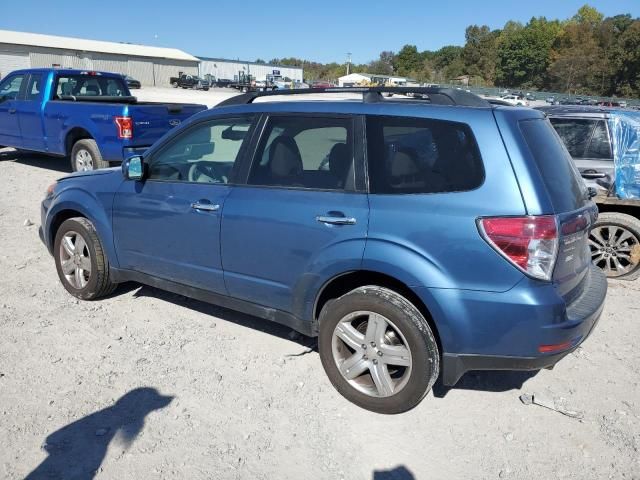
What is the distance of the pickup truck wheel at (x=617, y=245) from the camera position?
5.48m

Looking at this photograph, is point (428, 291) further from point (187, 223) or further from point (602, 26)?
point (602, 26)

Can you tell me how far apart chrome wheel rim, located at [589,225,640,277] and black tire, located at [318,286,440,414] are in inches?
137

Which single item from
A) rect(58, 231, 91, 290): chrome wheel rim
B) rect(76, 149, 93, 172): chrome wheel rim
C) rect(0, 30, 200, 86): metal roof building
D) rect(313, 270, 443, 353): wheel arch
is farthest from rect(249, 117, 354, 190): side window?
rect(0, 30, 200, 86): metal roof building

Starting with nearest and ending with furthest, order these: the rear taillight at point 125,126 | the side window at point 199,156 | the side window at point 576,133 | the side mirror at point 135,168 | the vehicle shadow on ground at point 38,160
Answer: the side window at point 199,156, the side mirror at point 135,168, the side window at point 576,133, the rear taillight at point 125,126, the vehicle shadow on ground at point 38,160

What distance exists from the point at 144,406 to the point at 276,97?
237 centimetres

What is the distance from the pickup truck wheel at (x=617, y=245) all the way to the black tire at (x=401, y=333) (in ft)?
11.5

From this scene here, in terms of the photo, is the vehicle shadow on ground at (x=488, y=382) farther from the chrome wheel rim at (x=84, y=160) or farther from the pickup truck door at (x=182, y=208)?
the chrome wheel rim at (x=84, y=160)

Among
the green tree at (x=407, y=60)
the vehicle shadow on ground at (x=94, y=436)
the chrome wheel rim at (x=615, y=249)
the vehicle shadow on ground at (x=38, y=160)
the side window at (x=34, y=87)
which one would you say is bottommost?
the vehicle shadow on ground at (x=94, y=436)

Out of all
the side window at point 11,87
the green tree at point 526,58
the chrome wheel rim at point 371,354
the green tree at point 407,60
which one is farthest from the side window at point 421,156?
the green tree at point 407,60

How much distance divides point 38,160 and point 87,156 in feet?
12.1

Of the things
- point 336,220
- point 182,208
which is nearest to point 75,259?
point 182,208

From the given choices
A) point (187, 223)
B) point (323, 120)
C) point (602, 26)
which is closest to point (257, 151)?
point (323, 120)

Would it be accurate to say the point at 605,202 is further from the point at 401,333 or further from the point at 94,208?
the point at 94,208

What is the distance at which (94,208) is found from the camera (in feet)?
14.3
